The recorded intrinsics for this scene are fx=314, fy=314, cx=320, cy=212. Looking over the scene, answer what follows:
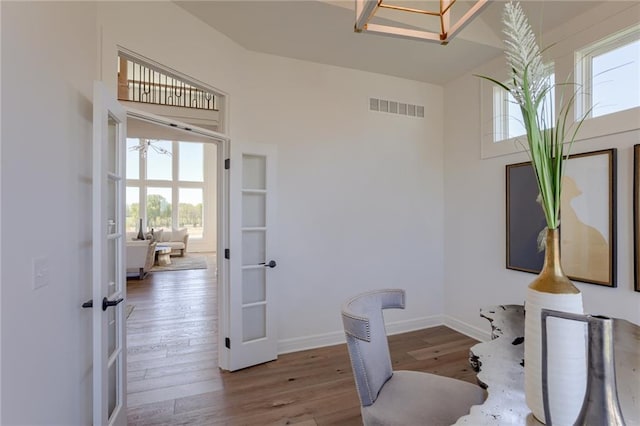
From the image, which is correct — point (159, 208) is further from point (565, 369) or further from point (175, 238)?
point (565, 369)

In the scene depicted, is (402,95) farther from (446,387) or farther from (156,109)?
(156,109)

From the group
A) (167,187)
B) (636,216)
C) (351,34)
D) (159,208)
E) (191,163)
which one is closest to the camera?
(636,216)

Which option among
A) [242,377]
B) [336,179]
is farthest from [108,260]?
[336,179]

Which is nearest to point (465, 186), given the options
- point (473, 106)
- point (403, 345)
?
point (473, 106)

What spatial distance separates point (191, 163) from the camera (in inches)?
473

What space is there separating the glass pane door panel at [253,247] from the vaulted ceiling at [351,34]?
1.95 m

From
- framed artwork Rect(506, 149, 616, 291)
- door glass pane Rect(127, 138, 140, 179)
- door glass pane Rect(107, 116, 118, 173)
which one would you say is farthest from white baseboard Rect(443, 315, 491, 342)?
door glass pane Rect(127, 138, 140, 179)

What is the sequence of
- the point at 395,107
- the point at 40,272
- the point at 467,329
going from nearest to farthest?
the point at 40,272, the point at 467,329, the point at 395,107

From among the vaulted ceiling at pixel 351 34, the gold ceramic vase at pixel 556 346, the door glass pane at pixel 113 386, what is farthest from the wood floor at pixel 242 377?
the vaulted ceiling at pixel 351 34

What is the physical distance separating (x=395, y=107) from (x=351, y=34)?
4.04 feet

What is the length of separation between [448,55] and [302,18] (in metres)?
1.70

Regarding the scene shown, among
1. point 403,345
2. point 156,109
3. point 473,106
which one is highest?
point 156,109

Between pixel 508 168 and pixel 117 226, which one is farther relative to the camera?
pixel 508 168

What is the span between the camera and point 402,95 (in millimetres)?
4043
